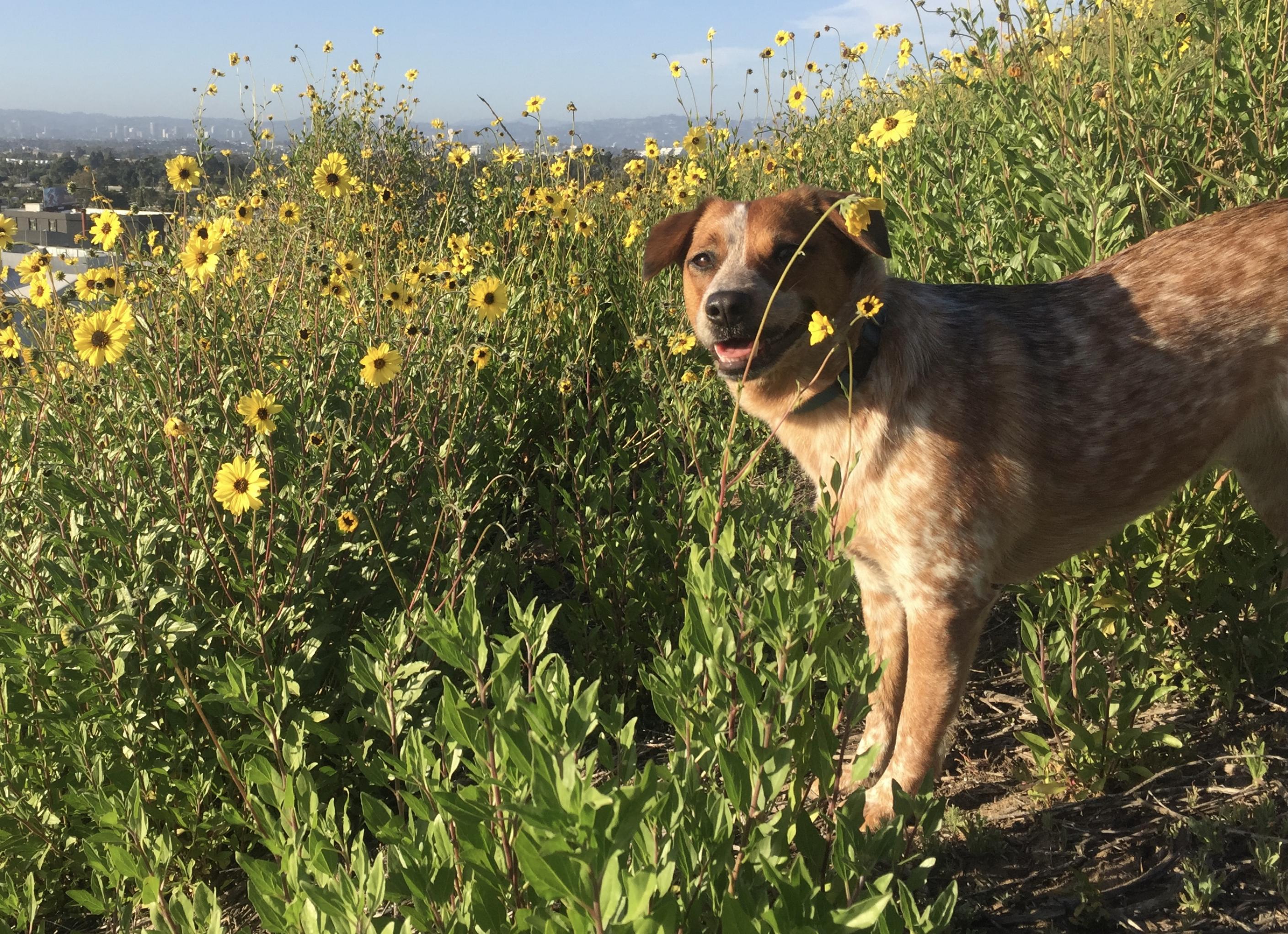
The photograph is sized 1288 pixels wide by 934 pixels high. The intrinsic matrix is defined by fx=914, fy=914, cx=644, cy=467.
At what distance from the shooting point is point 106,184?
161 inches

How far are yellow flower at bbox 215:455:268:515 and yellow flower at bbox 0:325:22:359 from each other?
1.01 metres

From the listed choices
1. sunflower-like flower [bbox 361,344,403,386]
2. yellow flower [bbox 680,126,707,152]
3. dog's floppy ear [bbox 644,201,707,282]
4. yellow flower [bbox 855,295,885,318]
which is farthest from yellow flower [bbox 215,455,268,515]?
yellow flower [bbox 680,126,707,152]

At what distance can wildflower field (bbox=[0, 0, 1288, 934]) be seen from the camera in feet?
4.06

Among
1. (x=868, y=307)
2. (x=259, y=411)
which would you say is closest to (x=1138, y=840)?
(x=868, y=307)

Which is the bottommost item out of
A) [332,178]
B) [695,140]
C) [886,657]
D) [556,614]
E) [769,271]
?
[886,657]

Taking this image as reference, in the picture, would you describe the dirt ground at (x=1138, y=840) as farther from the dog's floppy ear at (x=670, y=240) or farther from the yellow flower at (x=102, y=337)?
the yellow flower at (x=102, y=337)

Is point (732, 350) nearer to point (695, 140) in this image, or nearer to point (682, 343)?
point (682, 343)

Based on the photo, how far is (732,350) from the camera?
2654mm

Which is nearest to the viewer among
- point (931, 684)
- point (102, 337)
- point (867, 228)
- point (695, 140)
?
point (102, 337)

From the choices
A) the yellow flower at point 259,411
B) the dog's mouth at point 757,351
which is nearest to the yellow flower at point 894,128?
the dog's mouth at point 757,351

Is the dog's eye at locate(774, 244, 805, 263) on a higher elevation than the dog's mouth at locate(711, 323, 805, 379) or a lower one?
higher

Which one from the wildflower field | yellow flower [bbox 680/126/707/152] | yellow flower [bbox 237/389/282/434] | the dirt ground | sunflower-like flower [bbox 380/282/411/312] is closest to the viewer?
the wildflower field

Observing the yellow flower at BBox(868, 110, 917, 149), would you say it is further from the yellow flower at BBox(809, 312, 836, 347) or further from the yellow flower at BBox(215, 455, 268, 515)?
the yellow flower at BBox(215, 455, 268, 515)

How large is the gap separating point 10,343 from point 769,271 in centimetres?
238
